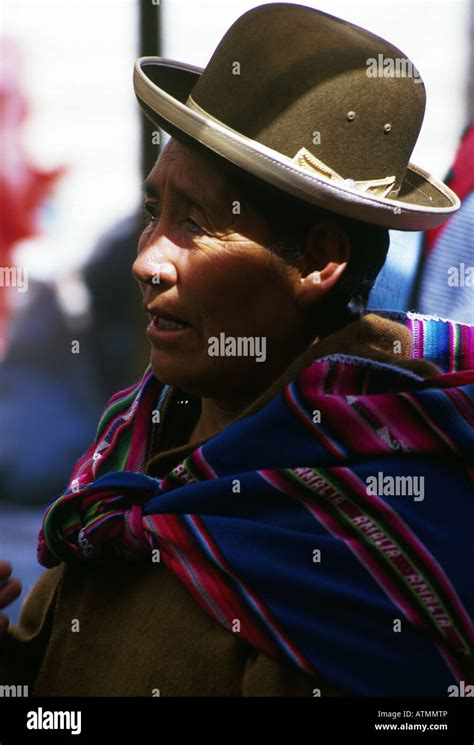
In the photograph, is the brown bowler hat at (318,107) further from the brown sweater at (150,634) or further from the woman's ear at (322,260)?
the brown sweater at (150,634)

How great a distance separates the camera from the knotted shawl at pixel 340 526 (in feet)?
6.58

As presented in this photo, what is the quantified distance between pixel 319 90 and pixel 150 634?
3.77 feet

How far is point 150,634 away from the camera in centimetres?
213

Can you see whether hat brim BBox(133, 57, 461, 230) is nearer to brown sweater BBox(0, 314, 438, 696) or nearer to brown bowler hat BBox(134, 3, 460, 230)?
brown bowler hat BBox(134, 3, 460, 230)

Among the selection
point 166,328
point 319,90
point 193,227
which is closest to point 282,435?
point 166,328

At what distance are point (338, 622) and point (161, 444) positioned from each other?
688 mm

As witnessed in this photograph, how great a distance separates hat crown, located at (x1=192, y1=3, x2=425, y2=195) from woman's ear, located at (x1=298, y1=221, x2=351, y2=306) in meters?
0.13

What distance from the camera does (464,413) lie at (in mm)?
2084

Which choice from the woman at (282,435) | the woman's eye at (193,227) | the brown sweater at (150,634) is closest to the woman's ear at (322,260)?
the woman at (282,435)

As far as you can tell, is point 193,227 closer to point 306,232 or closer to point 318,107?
point 306,232

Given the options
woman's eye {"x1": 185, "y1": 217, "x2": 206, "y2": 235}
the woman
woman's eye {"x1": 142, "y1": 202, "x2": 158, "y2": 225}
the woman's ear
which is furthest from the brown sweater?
woman's eye {"x1": 142, "y1": 202, "x2": 158, "y2": 225}

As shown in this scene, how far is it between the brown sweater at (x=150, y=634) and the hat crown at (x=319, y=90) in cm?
38

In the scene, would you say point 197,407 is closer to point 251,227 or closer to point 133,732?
point 251,227

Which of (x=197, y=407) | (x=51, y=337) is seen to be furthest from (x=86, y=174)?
(x=197, y=407)
